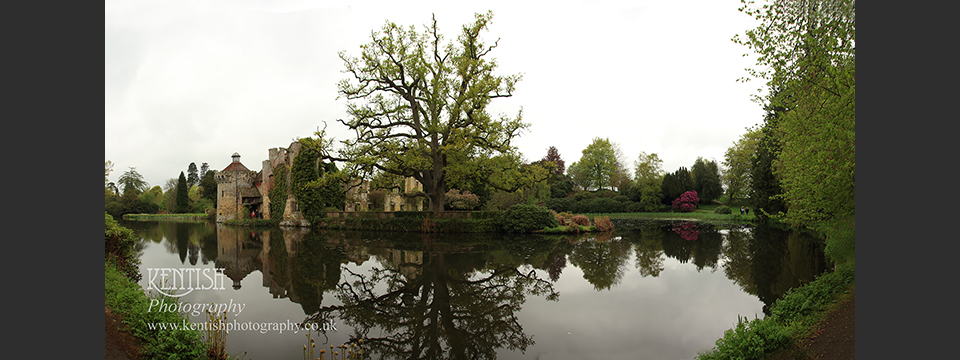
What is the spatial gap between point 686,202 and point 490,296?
4361 centimetres

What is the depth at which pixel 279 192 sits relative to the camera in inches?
1230

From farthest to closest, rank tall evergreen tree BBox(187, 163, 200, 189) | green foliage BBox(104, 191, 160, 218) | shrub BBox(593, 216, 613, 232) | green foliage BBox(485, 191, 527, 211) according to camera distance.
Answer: tall evergreen tree BBox(187, 163, 200, 189)
green foliage BBox(485, 191, 527, 211)
green foliage BBox(104, 191, 160, 218)
shrub BBox(593, 216, 613, 232)

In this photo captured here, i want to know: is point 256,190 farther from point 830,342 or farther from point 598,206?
point 830,342

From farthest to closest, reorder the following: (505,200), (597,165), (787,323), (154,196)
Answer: (597,165)
(154,196)
(505,200)
(787,323)

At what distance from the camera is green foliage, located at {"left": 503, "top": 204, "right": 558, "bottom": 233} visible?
22.0m

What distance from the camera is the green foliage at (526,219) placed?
22.0 metres

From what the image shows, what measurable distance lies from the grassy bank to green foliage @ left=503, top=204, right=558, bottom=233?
15.4 m

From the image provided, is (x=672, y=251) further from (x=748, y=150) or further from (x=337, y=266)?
(x=748, y=150)

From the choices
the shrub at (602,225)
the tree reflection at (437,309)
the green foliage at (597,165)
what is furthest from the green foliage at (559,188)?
the tree reflection at (437,309)

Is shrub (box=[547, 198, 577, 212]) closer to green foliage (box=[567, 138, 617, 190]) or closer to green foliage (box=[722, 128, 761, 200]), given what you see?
green foliage (box=[567, 138, 617, 190])

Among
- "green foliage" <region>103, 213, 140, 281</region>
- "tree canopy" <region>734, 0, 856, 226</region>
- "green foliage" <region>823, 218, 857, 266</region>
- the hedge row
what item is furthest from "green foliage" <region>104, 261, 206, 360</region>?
the hedge row

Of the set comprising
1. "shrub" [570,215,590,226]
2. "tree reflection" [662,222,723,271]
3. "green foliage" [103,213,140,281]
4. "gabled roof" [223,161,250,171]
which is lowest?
"tree reflection" [662,222,723,271]

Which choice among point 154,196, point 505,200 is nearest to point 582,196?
point 505,200

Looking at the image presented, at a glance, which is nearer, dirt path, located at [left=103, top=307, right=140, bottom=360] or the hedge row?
dirt path, located at [left=103, top=307, right=140, bottom=360]
